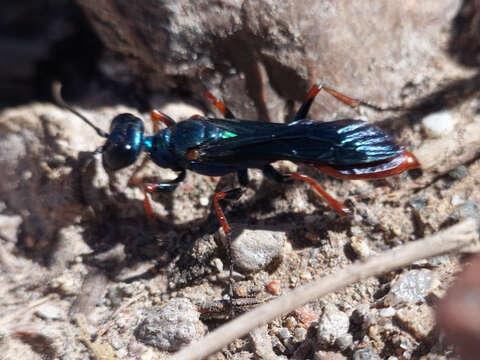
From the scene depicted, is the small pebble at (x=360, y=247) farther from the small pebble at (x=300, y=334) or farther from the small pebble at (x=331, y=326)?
the small pebble at (x=300, y=334)

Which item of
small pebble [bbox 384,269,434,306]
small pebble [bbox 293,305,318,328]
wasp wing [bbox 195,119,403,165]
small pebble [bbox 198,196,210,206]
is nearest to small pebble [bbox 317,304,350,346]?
small pebble [bbox 293,305,318,328]

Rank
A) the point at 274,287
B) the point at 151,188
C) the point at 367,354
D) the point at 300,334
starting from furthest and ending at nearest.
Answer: the point at 151,188 < the point at 274,287 < the point at 300,334 < the point at 367,354

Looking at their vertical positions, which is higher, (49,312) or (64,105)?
(64,105)

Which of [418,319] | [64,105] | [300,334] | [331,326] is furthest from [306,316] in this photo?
[64,105]

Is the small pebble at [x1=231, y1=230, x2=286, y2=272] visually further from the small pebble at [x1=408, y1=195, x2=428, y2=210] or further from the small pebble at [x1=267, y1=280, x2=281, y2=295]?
the small pebble at [x1=408, y1=195, x2=428, y2=210]

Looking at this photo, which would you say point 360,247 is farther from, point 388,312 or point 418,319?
point 418,319
